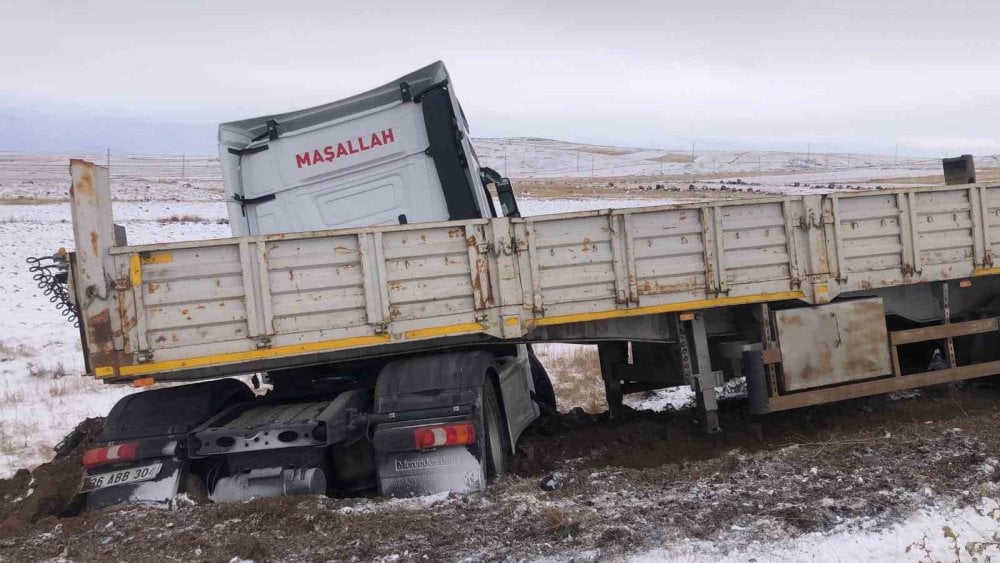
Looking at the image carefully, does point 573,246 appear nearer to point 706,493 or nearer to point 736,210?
point 736,210

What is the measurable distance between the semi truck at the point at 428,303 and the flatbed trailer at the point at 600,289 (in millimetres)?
16

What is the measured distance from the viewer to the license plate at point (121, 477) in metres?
5.17

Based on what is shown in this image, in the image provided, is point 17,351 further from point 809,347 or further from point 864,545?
point 864,545

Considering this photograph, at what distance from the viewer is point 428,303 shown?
557 cm

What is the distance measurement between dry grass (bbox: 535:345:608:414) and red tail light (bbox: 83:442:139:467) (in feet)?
16.5

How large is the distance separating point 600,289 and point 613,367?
2.11 m

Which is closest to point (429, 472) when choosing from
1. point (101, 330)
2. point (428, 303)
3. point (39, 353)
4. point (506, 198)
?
point (428, 303)

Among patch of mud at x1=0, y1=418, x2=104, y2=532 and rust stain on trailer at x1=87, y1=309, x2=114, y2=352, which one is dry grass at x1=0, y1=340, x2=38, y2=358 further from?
rust stain on trailer at x1=87, y1=309, x2=114, y2=352

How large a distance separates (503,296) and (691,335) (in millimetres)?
1809

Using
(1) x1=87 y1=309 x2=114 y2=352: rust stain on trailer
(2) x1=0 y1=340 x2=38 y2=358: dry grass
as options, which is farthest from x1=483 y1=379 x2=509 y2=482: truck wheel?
(2) x1=0 y1=340 x2=38 y2=358: dry grass

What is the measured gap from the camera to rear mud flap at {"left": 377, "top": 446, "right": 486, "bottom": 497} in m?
5.16

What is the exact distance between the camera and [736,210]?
634cm

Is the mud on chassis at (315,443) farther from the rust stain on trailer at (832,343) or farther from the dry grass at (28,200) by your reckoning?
the dry grass at (28,200)

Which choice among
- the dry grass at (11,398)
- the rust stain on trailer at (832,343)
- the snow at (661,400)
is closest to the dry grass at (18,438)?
the dry grass at (11,398)
